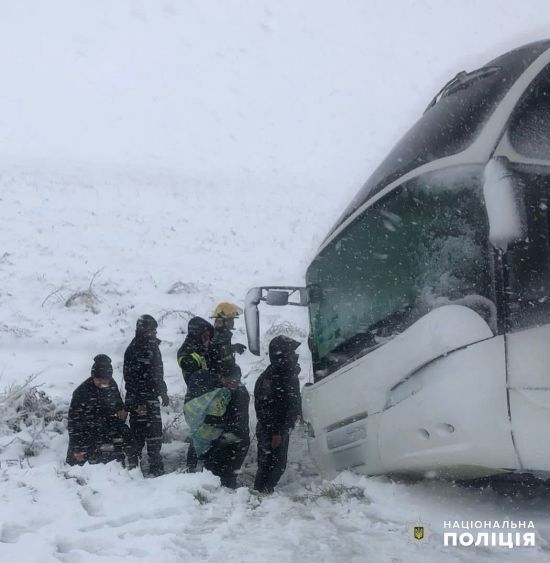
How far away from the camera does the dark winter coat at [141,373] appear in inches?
228

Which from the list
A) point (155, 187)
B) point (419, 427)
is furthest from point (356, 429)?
point (155, 187)

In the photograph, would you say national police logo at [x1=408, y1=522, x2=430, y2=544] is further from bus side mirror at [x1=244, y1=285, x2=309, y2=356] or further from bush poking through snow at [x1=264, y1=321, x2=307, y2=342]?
bush poking through snow at [x1=264, y1=321, x2=307, y2=342]

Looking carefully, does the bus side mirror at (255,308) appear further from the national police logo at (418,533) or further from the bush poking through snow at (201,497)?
the national police logo at (418,533)

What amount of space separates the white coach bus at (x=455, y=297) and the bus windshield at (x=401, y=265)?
0.01 m

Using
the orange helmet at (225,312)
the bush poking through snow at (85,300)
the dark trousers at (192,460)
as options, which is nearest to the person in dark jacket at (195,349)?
the orange helmet at (225,312)

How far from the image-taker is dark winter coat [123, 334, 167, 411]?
5.79m

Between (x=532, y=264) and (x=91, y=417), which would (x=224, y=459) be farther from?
(x=532, y=264)

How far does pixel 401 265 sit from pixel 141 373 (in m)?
3.04

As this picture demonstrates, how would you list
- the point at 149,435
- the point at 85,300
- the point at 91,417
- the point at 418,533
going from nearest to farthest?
the point at 418,533 < the point at 91,417 < the point at 149,435 < the point at 85,300

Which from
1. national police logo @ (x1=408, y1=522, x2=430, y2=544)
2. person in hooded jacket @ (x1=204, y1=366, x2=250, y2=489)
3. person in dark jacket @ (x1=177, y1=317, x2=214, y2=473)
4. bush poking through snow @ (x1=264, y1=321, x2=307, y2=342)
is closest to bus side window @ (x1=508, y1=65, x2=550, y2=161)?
national police logo @ (x1=408, y1=522, x2=430, y2=544)

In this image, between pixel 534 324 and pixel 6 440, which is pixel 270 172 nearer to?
pixel 6 440

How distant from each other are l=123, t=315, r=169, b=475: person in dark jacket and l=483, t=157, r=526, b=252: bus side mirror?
367 centimetres

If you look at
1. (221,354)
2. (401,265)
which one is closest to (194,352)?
(221,354)

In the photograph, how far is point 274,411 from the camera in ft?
16.9
